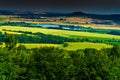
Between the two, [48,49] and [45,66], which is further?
[48,49]

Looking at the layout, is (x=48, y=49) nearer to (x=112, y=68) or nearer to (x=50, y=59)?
(x=50, y=59)

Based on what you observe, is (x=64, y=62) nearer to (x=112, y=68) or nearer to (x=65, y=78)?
(x=65, y=78)

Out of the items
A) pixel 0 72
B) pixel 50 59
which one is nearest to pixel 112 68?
pixel 50 59

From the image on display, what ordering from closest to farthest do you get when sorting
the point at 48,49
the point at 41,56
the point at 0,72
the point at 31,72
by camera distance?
the point at 0,72 < the point at 31,72 < the point at 41,56 < the point at 48,49

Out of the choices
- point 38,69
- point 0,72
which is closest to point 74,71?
point 38,69

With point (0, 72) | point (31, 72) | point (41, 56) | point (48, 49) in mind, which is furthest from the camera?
point (48, 49)

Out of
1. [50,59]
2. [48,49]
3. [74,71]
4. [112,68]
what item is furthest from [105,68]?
[48,49]

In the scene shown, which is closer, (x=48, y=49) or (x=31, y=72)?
(x=31, y=72)

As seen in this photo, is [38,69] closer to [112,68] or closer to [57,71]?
[57,71]
